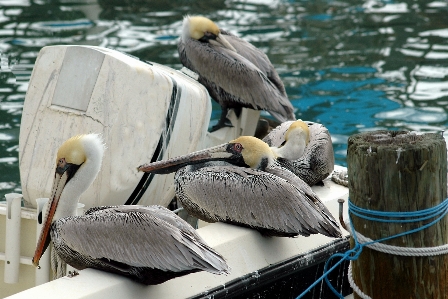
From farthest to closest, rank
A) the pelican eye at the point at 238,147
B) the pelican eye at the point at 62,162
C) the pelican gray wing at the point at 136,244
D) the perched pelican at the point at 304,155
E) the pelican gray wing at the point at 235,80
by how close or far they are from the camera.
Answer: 1. the pelican gray wing at the point at 235,80
2. the perched pelican at the point at 304,155
3. the pelican eye at the point at 238,147
4. the pelican eye at the point at 62,162
5. the pelican gray wing at the point at 136,244

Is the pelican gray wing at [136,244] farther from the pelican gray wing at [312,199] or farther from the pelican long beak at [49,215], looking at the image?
the pelican gray wing at [312,199]

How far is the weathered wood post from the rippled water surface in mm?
4176

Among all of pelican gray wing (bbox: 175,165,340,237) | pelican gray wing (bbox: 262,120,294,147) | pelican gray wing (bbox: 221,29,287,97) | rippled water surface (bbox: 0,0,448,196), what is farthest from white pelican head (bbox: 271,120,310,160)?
rippled water surface (bbox: 0,0,448,196)

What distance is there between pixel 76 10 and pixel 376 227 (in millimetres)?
9043

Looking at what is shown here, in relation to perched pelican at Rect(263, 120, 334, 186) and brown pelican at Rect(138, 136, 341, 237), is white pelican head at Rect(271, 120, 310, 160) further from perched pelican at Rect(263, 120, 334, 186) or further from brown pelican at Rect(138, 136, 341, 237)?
brown pelican at Rect(138, 136, 341, 237)

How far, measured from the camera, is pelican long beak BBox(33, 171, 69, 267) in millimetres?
3477

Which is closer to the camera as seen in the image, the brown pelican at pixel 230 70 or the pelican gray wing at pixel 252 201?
the pelican gray wing at pixel 252 201

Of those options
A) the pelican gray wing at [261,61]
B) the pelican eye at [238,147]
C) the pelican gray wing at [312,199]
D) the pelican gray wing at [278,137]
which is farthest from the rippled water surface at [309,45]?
the pelican gray wing at [312,199]

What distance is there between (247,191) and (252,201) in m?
0.06

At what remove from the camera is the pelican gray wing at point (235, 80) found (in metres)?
5.69

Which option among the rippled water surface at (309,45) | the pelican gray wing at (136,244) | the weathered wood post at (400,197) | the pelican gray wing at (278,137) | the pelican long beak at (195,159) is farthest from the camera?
the rippled water surface at (309,45)

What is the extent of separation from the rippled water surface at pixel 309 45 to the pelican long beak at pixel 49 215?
10.1ft

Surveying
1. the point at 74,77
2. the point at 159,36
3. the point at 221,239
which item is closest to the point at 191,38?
the point at 74,77

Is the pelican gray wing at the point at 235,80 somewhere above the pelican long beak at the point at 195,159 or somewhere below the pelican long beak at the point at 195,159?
below
